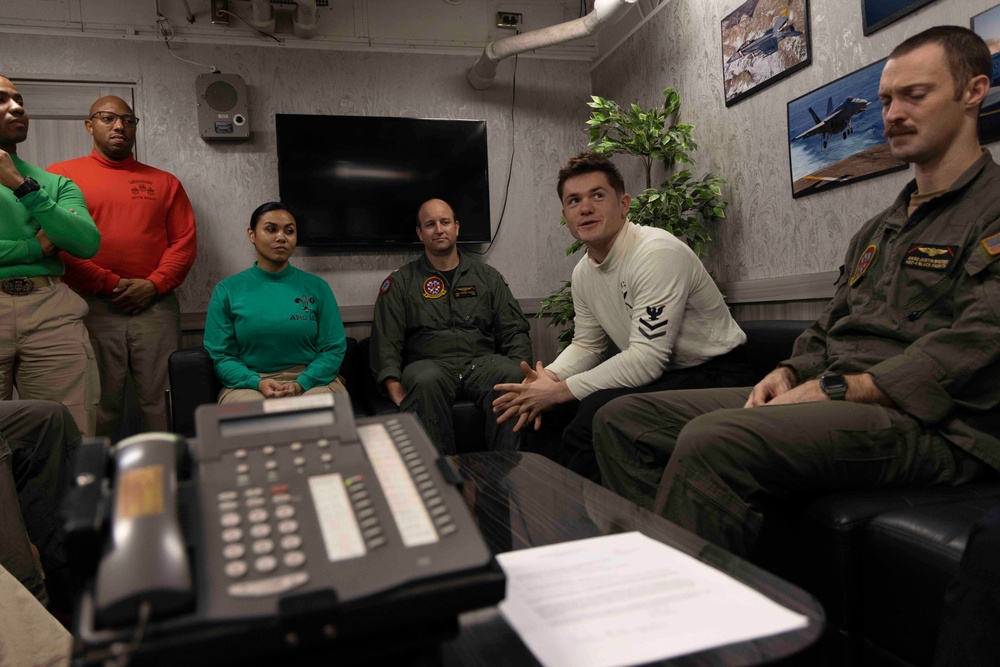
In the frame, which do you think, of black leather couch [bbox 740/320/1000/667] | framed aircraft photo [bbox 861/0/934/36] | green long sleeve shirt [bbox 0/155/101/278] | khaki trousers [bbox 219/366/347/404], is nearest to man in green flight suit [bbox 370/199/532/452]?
khaki trousers [bbox 219/366/347/404]

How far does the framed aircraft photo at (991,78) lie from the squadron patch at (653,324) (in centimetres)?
100

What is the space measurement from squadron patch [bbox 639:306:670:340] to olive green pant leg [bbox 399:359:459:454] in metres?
1.04

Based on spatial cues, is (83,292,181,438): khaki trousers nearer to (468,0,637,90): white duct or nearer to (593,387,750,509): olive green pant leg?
(468,0,637,90): white duct

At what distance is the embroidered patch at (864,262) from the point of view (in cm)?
153

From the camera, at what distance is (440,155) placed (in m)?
3.96

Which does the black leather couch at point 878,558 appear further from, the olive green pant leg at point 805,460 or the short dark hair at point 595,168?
the short dark hair at point 595,168

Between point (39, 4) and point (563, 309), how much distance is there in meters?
3.19

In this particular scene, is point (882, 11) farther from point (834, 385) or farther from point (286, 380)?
point (286, 380)

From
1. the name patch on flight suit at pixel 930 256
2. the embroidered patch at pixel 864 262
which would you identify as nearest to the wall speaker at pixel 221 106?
the embroidered patch at pixel 864 262

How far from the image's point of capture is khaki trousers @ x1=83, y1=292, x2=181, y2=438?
3.08 metres

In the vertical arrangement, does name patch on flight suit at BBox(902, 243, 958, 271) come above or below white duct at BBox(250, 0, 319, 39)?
below

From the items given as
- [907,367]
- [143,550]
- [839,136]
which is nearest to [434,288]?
[839,136]

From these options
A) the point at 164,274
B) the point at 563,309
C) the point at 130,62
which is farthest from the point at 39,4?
the point at 563,309

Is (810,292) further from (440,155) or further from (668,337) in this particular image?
(440,155)
